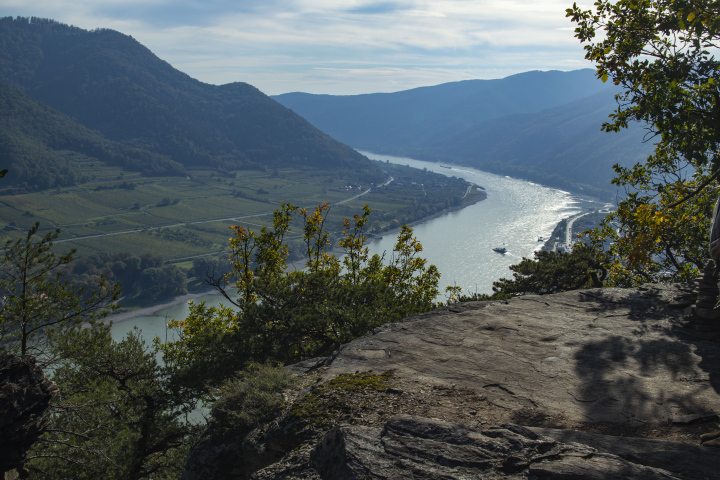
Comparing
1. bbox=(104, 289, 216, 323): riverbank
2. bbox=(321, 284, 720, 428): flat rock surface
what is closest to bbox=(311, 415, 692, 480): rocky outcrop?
bbox=(321, 284, 720, 428): flat rock surface

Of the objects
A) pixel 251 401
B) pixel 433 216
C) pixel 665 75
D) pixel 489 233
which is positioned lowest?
pixel 489 233

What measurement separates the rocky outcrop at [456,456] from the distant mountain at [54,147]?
155m

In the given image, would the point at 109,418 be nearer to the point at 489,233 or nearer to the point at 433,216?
the point at 489,233

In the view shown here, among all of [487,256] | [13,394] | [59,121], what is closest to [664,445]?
[13,394]

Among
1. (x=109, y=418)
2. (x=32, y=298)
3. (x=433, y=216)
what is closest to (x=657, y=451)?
(x=109, y=418)

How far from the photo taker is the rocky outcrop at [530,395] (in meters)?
3.98

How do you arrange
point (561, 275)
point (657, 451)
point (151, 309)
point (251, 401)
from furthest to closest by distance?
point (151, 309) < point (561, 275) < point (251, 401) < point (657, 451)

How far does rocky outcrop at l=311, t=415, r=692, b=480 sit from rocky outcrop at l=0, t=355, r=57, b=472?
11.8ft

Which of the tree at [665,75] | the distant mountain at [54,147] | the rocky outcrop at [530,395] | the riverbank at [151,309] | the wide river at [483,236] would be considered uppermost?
the distant mountain at [54,147]

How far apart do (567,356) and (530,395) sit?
1.38 meters

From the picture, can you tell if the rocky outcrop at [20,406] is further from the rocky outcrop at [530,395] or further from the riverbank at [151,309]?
the riverbank at [151,309]

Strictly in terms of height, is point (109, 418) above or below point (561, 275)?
below

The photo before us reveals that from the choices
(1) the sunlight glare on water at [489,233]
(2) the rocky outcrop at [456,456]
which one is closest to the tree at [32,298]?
(2) the rocky outcrop at [456,456]

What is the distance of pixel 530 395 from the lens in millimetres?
5391
